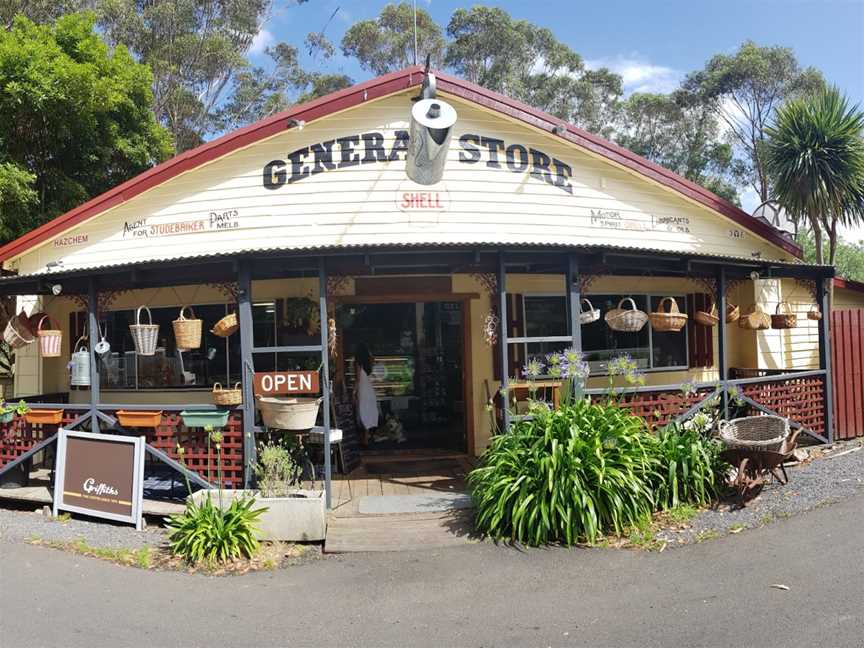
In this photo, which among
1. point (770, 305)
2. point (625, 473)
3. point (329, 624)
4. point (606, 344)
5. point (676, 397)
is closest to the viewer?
point (329, 624)

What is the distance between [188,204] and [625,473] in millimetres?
6602

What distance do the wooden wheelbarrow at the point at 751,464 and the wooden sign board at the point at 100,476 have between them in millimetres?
6249

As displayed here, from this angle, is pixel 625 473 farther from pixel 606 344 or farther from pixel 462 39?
pixel 462 39

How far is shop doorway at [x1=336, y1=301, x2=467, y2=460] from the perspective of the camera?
10.6m

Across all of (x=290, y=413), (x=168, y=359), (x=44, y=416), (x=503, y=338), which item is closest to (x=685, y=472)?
(x=503, y=338)

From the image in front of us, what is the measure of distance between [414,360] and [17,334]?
5.94m

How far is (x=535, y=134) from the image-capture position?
874 cm

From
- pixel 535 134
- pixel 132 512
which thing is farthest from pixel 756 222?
pixel 132 512

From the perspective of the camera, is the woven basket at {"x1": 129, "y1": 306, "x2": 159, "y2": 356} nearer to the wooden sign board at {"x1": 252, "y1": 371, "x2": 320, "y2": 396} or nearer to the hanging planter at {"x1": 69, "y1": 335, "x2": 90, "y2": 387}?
the hanging planter at {"x1": 69, "y1": 335, "x2": 90, "y2": 387}

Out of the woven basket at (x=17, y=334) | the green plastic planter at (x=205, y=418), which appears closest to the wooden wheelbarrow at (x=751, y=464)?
the green plastic planter at (x=205, y=418)

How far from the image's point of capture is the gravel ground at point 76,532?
6070mm

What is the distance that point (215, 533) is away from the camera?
18.0 feet

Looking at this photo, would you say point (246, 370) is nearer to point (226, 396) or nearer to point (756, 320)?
point (226, 396)

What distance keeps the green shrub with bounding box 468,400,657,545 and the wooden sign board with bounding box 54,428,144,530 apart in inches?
143
